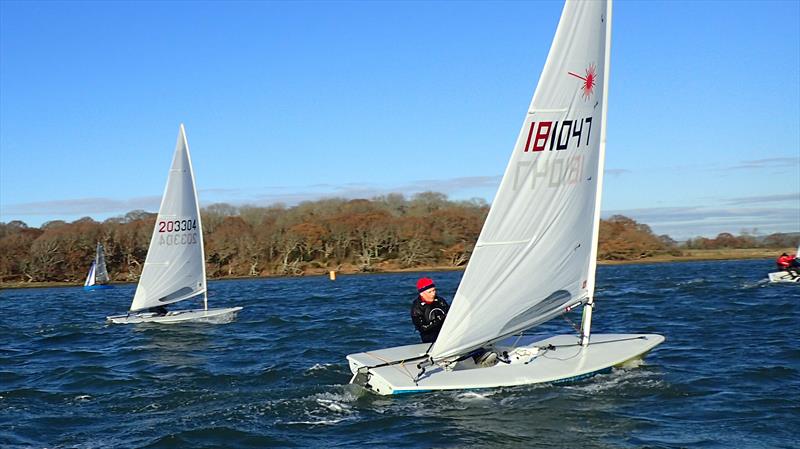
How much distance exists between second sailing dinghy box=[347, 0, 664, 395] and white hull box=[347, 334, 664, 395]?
0.06 ft

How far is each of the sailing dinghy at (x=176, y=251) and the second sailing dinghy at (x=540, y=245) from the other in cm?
1350

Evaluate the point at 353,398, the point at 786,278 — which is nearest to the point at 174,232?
the point at 353,398

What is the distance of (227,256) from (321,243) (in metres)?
9.52

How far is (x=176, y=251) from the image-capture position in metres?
23.5

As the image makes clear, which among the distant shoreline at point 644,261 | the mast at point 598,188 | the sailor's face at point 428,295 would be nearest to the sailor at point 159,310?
the sailor's face at point 428,295

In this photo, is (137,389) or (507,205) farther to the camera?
(137,389)

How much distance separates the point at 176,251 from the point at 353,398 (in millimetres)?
14508

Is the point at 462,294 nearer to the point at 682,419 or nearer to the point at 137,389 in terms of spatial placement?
the point at 682,419

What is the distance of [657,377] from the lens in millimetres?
11445

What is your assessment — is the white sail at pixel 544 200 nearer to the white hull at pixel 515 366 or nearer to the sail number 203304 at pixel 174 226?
the white hull at pixel 515 366

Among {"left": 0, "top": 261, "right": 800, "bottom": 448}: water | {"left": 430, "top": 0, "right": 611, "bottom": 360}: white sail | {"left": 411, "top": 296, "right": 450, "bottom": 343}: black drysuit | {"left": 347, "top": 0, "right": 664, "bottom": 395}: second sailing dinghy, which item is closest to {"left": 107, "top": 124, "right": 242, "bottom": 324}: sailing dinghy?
{"left": 0, "top": 261, "right": 800, "bottom": 448}: water

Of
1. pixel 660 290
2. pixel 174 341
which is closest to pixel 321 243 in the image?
pixel 660 290

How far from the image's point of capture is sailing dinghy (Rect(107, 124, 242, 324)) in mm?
23234

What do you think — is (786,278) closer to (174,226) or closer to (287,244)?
(174,226)
